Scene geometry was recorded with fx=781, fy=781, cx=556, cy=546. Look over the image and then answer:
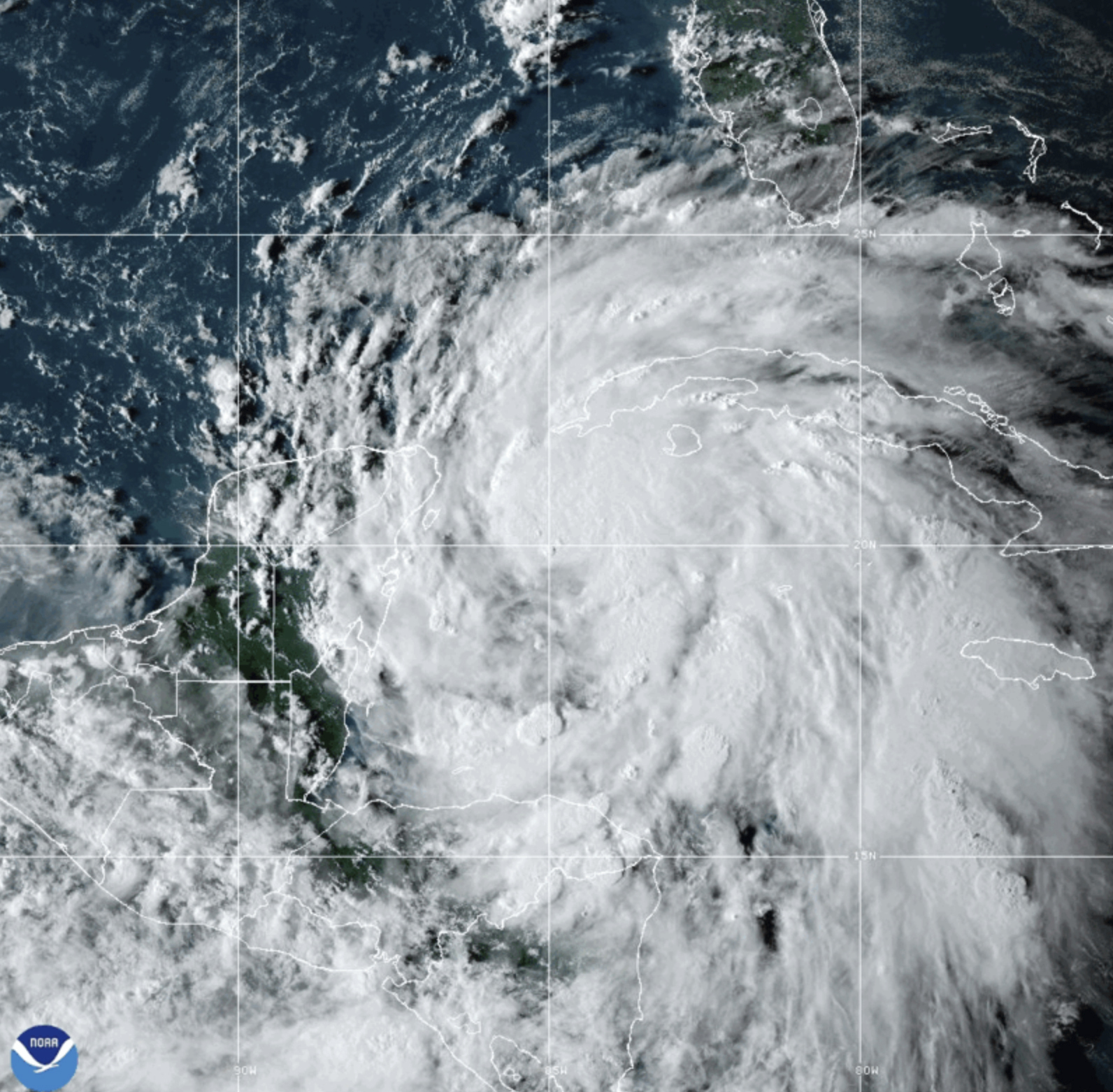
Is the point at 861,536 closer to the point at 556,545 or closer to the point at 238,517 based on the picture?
the point at 556,545

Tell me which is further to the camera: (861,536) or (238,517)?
(238,517)

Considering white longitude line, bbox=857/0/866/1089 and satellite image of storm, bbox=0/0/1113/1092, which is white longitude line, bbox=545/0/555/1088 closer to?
satellite image of storm, bbox=0/0/1113/1092

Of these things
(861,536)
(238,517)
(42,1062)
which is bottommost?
(42,1062)

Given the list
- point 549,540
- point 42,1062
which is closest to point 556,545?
point 549,540

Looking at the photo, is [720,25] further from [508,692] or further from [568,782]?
[568,782]

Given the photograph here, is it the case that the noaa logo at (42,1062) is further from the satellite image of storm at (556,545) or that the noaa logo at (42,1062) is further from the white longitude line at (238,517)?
the white longitude line at (238,517)

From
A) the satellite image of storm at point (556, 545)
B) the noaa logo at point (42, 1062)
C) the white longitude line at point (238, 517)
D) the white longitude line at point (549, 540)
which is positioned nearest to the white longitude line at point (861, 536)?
the satellite image of storm at point (556, 545)

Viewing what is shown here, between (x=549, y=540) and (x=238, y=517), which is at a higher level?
(x=549, y=540)

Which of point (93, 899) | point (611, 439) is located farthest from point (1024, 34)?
point (93, 899)
